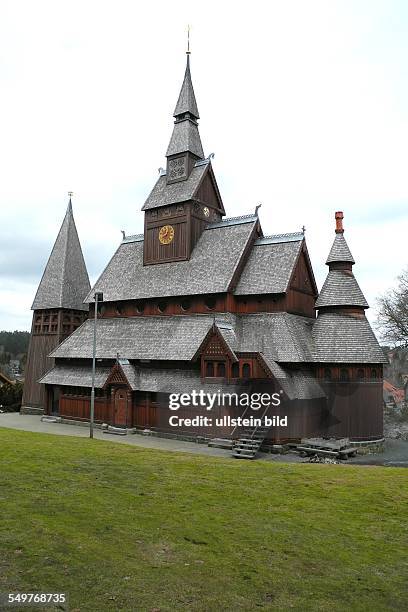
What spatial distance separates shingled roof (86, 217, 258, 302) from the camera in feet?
105

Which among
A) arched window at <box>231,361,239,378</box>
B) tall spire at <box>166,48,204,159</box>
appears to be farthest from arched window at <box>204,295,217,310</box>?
tall spire at <box>166,48,204,159</box>

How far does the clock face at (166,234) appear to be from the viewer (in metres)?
36.1

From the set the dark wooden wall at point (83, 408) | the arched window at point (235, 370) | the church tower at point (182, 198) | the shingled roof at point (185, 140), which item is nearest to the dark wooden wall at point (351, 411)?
the arched window at point (235, 370)

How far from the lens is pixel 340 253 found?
3070 cm

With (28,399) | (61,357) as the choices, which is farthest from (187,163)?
(28,399)

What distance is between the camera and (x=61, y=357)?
35844 mm

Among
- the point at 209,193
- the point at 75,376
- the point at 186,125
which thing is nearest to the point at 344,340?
the point at 209,193

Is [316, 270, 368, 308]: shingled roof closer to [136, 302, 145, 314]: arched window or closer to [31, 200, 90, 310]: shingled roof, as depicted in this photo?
[136, 302, 145, 314]: arched window

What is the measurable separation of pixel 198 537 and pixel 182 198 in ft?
94.5

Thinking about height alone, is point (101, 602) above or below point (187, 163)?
below

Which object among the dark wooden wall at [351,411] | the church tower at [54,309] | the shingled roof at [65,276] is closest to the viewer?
the dark wooden wall at [351,411]

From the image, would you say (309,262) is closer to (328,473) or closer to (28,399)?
(328,473)

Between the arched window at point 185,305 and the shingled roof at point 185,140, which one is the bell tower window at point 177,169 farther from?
the arched window at point 185,305

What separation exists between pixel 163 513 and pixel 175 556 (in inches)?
92.5
